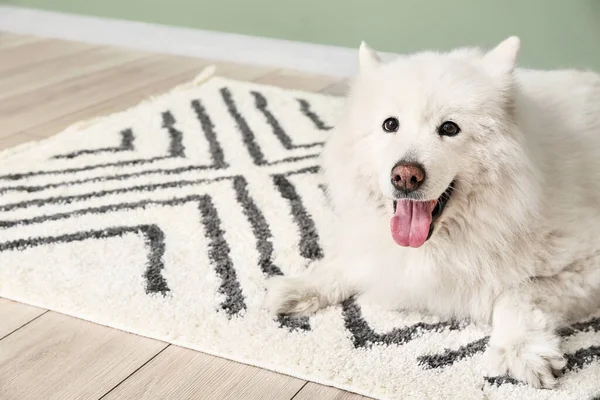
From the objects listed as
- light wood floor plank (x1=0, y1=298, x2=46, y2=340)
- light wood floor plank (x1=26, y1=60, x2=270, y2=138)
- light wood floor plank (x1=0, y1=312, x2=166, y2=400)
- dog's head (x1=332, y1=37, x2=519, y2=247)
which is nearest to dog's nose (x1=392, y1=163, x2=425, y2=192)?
dog's head (x1=332, y1=37, x2=519, y2=247)

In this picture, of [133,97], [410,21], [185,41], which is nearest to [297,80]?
[410,21]

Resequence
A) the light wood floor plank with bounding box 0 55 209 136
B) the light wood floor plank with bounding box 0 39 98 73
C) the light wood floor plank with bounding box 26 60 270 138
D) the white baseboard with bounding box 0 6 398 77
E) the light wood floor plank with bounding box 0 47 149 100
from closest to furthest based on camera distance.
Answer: the light wood floor plank with bounding box 26 60 270 138, the light wood floor plank with bounding box 0 55 209 136, the light wood floor plank with bounding box 0 47 149 100, the white baseboard with bounding box 0 6 398 77, the light wood floor plank with bounding box 0 39 98 73

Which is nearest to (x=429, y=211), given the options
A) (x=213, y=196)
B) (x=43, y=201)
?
(x=213, y=196)

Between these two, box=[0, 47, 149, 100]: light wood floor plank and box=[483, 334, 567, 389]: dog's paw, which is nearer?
box=[483, 334, 567, 389]: dog's paw

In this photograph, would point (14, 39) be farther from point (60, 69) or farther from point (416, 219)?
point (416, 219)

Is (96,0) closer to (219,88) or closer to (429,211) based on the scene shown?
(219,88)

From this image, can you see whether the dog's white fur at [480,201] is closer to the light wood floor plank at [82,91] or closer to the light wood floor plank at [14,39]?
the light wood floor plank at [82,91]

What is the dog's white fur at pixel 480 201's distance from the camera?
1.34 m

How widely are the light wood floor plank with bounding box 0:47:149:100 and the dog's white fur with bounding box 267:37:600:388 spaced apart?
2.49 meters

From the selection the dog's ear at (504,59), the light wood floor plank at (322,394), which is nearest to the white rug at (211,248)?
the light wood floor plank at (322,394)

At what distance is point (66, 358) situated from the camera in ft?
4.65

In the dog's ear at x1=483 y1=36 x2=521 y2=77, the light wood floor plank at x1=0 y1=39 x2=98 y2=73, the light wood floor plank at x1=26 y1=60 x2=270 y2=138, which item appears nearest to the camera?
the dog's ear at x1=483 y1=36 x2=521 y2=77

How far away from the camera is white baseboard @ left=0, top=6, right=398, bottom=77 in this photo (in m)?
3.65

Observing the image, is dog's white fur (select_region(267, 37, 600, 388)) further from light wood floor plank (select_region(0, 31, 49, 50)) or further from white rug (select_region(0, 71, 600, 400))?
light wood floor plank (select_region(0, 31, 49, 50))
